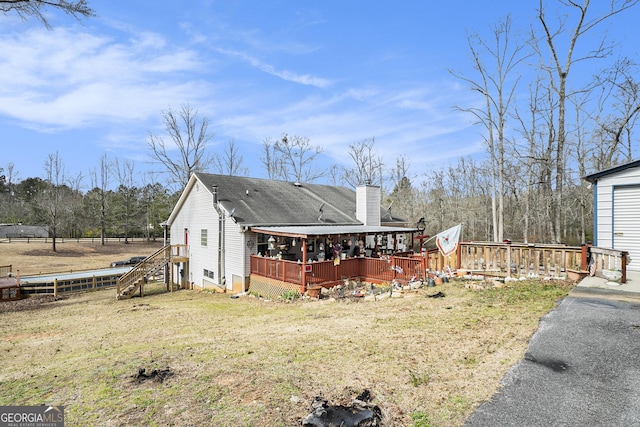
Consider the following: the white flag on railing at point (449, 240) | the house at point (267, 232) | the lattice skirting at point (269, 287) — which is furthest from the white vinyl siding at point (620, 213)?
the lattice skirting at point (269, 287)

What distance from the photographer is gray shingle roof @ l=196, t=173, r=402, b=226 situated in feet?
60.0

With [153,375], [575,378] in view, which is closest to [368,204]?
[575,378]

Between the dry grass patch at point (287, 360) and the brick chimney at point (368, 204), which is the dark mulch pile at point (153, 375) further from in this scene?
the brick chimney at point (368, 204)

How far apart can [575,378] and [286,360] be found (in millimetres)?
4673

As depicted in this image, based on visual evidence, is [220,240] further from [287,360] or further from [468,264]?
[287,360]

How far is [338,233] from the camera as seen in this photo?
14.9 meters

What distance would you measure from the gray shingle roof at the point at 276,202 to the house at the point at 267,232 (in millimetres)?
50

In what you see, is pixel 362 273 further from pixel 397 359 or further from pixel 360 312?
pixel 397 359

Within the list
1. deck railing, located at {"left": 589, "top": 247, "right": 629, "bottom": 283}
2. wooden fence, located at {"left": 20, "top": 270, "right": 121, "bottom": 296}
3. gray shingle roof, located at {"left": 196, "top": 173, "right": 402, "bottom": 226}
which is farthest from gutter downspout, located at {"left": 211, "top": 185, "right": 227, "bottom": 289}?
deck railing, located at {"left": 589, "top": 247, "right": 629, "bottom": 283}

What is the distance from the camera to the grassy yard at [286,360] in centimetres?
472

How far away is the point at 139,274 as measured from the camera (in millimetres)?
20422

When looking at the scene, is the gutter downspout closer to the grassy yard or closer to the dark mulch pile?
the grassy yard

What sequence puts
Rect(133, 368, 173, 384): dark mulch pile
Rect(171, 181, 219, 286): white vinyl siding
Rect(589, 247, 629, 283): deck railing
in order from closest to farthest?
1. Rect(133, 368, 173, 384): dark mulch pile
2. Rect(589, 247, 629, 283): deck railing
3. Rect(171, 181, 219, 286): white vinyl siding

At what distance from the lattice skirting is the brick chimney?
8.77m
